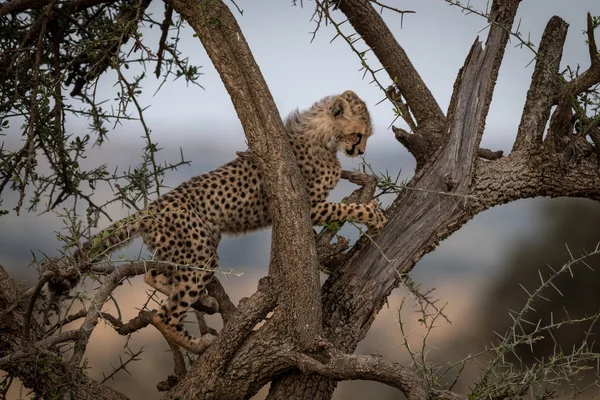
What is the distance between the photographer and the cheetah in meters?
4.07

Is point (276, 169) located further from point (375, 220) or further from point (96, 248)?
point (96, 248)

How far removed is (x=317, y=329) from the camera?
3.84 meters

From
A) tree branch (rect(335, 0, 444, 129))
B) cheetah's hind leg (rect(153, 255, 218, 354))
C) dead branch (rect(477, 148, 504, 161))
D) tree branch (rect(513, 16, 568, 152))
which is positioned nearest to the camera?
cheetah's hind leg (rect(153, 255, 218, 354))

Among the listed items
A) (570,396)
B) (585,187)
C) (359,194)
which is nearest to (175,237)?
(359,194)

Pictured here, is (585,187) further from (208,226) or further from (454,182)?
(208,226)

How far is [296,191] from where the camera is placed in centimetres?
385

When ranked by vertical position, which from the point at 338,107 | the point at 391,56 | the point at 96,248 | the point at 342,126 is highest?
the point at 391,56

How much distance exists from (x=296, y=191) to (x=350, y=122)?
0.87 m

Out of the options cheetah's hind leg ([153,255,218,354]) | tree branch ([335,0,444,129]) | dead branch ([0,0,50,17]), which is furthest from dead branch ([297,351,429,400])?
dead branch ([0,0,50,17])

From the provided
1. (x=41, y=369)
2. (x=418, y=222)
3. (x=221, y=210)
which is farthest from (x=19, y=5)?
(x=418, y=222)

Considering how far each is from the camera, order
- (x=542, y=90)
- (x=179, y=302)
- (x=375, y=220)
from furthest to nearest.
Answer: (x=542, y=90) → (x=375, y=220) → (x=179, y=302)

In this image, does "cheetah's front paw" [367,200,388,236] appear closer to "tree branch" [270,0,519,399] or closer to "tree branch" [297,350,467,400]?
"tree branch" [270,0,519,399]

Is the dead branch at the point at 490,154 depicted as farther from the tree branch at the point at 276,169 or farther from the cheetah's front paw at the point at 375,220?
the tree branch at the point at 276,169

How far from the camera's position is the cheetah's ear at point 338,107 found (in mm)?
4585
